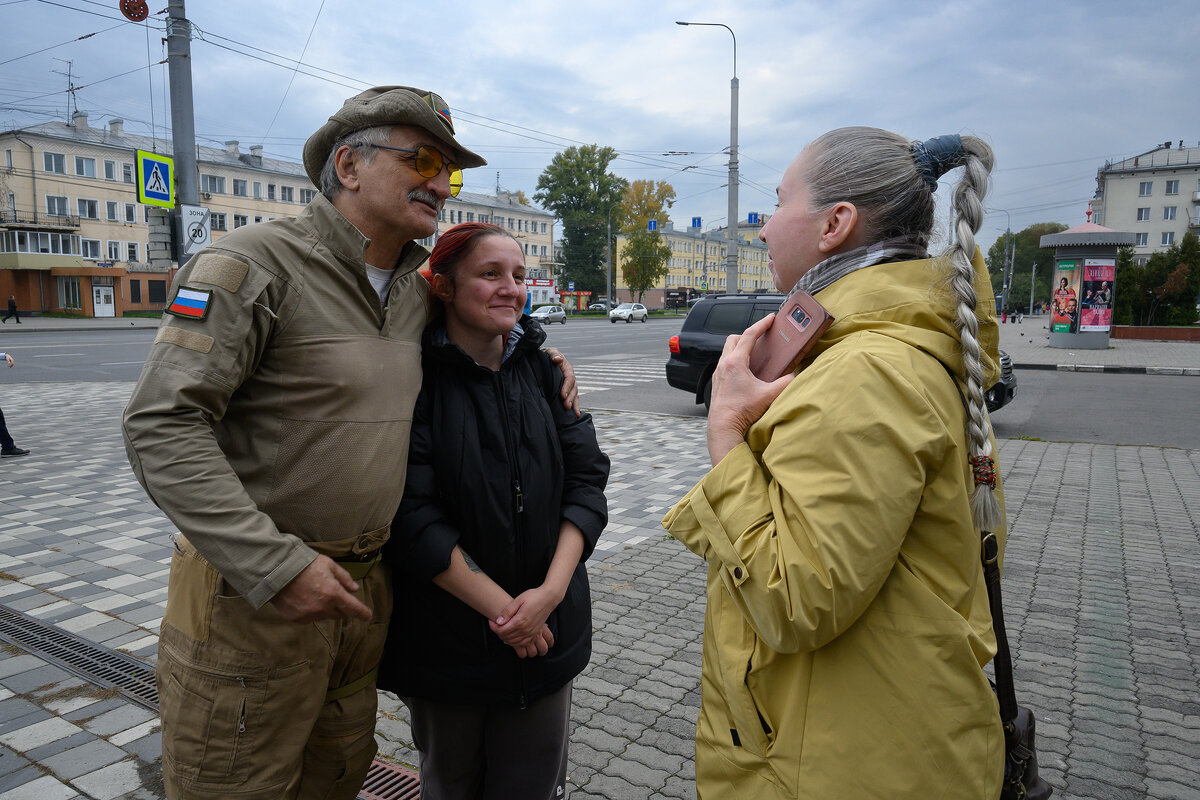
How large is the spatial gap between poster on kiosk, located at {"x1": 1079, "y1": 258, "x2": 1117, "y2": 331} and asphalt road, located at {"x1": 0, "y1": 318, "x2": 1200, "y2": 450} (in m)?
7.17

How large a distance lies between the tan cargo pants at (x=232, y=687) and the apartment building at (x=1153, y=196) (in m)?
89.9

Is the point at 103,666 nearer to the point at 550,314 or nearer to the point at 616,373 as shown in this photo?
the point at 616,373

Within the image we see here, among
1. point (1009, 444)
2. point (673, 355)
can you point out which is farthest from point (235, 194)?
point (1009, 444)

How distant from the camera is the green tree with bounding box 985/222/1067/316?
94.7 m

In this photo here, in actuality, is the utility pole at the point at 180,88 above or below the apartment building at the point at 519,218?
below

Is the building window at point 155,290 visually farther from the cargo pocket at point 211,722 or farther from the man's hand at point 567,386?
the cargo pocket at point 211,722

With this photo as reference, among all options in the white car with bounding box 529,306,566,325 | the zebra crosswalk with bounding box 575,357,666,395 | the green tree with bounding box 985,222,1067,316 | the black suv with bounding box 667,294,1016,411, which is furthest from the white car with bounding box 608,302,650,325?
the green tree with bounding box 985,222,1067,316

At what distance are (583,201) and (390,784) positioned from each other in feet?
236

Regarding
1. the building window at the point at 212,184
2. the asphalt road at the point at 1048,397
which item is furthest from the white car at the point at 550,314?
the building window at the point at 212,184

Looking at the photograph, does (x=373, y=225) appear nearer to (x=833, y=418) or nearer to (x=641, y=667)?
(x=833, y=418)

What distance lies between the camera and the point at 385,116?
183cm

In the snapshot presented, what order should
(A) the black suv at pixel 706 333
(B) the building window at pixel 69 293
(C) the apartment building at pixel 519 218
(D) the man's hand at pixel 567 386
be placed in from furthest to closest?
(C) the apartment building at pixel 519 218
(B) the building window at pixel 69 293
(A) the black suv at pixel 706 333
(D) the man's hand at pixel 567 386

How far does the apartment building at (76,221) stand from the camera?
51781 millimetres

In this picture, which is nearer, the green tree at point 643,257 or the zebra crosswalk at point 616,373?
the zebra crosswalk at point 616,373
